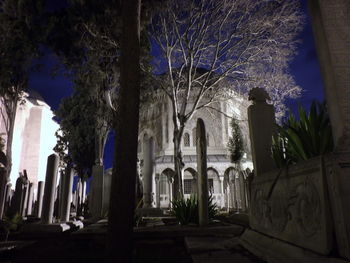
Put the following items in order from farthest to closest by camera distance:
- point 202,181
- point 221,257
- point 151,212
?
point 151,212, point 202,181, point 221,257

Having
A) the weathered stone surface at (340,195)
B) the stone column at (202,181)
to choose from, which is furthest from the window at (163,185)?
the weathered stone surface at (340,195)

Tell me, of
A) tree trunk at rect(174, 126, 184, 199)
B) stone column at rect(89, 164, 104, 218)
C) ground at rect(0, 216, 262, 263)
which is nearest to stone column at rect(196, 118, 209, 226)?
ground at rect(0, 216, 262, 263)

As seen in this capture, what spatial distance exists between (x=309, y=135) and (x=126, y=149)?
2400mm

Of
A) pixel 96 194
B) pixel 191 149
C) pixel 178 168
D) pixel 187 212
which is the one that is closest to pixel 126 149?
pixel 187 212

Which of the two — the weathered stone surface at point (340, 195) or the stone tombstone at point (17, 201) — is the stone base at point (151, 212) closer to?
the stone tombstone at point (17, 201)

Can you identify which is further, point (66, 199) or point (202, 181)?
point (66, 199)

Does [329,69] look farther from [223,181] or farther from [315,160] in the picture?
[223,181]

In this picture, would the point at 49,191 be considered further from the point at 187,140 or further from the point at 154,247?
the point at 187,140

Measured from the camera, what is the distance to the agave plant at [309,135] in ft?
9.80

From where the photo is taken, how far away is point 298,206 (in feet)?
8.79

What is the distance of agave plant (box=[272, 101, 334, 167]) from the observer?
2987mm

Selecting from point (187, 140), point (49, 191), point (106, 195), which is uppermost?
point (187, 140)

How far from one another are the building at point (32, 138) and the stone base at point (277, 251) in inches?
1086

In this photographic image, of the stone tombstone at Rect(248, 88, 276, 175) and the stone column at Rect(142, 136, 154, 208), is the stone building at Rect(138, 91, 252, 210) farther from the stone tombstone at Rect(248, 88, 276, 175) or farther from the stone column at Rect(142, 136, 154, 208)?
the stone tombstone at Rect(248, 88, 276, 175)
